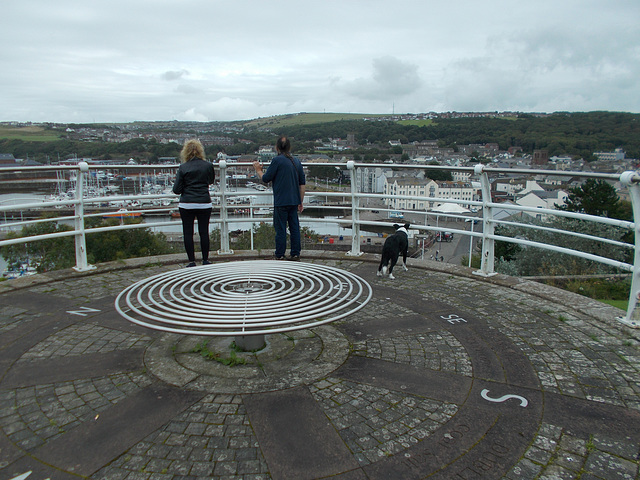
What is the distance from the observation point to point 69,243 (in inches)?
1468

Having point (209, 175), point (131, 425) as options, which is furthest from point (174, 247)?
point (131, 425)

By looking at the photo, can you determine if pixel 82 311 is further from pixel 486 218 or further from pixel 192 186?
pixel 486 218

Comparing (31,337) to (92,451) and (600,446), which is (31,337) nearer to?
(92,451)

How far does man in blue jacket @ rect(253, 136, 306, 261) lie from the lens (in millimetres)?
5786

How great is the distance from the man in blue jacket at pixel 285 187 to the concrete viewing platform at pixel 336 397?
186 centimetres

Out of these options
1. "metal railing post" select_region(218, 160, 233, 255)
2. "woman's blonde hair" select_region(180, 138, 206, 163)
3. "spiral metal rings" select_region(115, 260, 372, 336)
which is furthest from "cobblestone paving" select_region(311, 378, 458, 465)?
"metal railing post" select_region(218, 160, 233, 255)

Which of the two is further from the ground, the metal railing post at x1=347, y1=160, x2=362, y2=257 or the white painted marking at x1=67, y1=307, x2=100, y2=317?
the metal railing post at x1=347, y1=160, x2=362, y2=257

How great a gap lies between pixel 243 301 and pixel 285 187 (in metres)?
2.51

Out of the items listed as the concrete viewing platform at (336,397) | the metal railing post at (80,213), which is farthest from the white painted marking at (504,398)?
the metal railing post at (80,213)

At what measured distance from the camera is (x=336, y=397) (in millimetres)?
3072

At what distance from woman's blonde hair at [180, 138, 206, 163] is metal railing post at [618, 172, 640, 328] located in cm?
493

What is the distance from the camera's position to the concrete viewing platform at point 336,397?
2.39 metres

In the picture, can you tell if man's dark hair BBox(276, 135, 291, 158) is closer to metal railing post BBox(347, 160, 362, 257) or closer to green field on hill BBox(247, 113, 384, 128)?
metal railing post BBox(347, 160, 362, 257)

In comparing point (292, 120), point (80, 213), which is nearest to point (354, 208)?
point (80, 213)
